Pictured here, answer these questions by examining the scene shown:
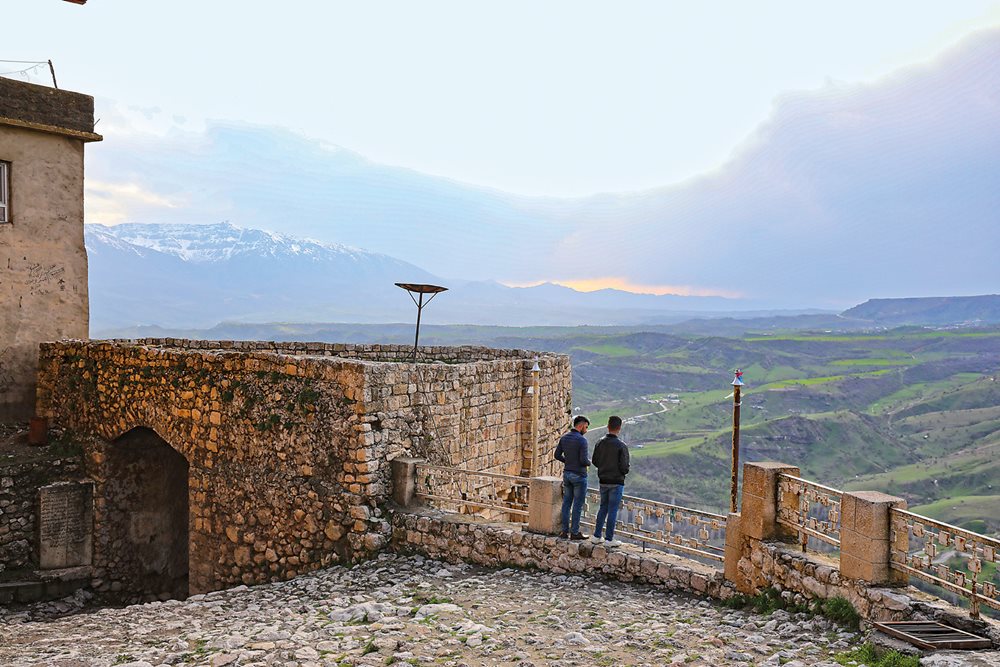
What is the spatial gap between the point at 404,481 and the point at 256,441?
8.49 feet

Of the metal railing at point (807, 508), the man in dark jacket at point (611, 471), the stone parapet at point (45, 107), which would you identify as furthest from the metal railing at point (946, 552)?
the stone parapet at point (45, 107)

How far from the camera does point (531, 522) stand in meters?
10.4

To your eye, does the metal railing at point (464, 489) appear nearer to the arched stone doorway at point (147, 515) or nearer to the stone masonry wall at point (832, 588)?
the stone masonry wall at point (832, 588)

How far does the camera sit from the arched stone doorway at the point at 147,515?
1454cm

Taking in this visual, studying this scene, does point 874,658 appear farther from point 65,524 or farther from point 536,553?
point 65,524

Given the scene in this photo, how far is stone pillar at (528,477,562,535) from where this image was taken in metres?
10.1

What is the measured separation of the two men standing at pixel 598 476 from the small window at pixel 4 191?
1321 centimetres

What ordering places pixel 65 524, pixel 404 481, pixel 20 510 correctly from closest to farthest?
pixel 404 481, pixel 20 510, pixel 65 524

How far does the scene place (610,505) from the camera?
10102 mm

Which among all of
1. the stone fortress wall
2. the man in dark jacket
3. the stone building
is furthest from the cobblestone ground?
the stone building

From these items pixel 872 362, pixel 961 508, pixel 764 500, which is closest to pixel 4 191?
pixel 764 500

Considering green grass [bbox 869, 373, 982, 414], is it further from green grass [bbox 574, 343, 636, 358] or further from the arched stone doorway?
the arched stone doorway

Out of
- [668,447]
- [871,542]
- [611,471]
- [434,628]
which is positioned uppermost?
[611,471]

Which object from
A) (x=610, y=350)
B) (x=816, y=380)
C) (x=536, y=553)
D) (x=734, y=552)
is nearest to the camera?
(x=734, y=552)
